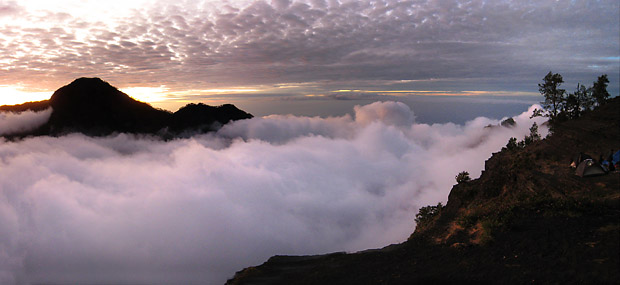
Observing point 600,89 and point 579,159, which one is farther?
point 600,89

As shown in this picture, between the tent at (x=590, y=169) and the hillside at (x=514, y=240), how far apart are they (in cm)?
59

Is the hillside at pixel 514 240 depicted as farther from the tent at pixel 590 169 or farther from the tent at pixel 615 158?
the tent at pixel 615 158

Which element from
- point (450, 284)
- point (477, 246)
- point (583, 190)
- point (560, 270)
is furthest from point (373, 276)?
point (583, 190)

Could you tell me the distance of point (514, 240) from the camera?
14.9 metres

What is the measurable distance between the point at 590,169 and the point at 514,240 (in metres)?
11.9

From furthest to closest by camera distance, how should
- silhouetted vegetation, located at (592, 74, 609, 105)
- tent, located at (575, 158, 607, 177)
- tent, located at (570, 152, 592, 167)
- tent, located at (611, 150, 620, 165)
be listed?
silhouetted vegetation, located at (592, 74, 609, 105) < tent, located at (570, 152, 592, 167) < tent, located at (611, 150, 620, 165) < tent, located at (575, 158, 607, 177)

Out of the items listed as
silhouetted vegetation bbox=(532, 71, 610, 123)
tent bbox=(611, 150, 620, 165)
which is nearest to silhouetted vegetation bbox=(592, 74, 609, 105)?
silhouetted vegetation bbox=(532, 71, 610, 123)

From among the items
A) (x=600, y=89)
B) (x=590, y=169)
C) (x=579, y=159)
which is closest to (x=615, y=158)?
(x=579, y=159)

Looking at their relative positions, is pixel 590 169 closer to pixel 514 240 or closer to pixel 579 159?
pixel 579 159

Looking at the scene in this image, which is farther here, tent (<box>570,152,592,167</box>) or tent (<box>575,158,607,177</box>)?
tent (<box>570,152,592,167</box>)

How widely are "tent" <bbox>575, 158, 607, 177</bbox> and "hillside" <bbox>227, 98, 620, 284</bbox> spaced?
59 centimetres

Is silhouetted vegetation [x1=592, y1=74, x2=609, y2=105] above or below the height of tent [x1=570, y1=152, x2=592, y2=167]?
above

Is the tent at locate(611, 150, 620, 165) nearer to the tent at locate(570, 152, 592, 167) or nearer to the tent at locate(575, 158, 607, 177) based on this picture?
the tent at locate(570, 152, 592, 167)

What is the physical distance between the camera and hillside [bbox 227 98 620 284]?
40.0 ft
